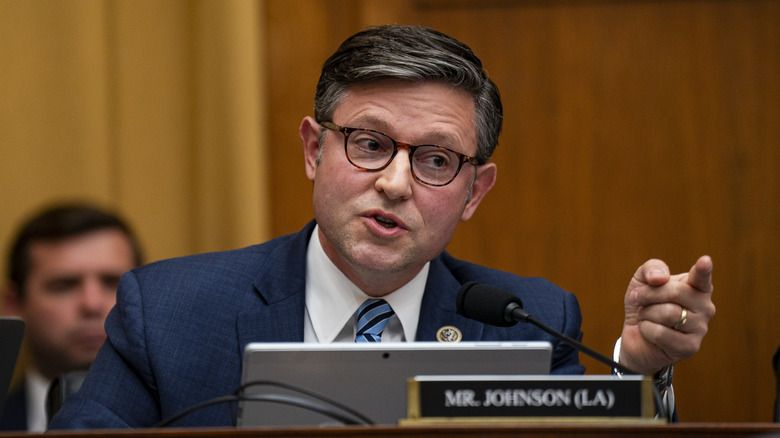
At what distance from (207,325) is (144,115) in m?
1.63

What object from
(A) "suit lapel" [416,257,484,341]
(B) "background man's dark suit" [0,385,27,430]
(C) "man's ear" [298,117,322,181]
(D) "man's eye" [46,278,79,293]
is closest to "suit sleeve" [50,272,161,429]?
(C) "man's ear" [298,117,322,181]

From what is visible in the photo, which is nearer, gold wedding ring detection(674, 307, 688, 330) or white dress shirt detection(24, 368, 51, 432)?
gold wedding ring detection(674, 307, 688, 330)

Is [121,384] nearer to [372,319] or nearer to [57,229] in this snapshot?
[372,319]

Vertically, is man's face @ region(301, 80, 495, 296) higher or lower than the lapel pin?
higher

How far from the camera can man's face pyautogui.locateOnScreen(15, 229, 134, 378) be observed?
263cm

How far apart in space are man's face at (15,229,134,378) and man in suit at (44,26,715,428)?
912 millimetres

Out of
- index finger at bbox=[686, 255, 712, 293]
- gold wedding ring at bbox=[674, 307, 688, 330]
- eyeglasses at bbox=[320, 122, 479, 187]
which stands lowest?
gold wedding ring at bbox=[674, 307, 688, 330]

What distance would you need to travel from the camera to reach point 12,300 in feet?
9.11

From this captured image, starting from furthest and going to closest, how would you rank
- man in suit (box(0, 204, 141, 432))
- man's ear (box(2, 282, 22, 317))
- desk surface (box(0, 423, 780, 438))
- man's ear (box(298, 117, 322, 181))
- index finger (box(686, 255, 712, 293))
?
man's ear (box(2, 282, 22, 317)), man in suit (box(0, 204, 141, 432)), man's ear (box(298, 117, 322, 181)), index finger (box(686, 255, 712, 293)), desk surface (box(0, 423, 780, 438))

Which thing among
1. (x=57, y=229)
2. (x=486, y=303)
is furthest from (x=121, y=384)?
(x=57, y=229)

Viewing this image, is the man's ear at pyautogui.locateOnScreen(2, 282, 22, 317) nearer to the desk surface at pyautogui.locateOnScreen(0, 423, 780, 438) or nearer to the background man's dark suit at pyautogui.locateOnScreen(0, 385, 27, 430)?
the background man's dark suit at pyautogui.locateOnScreen(0, 385, 27, 430)

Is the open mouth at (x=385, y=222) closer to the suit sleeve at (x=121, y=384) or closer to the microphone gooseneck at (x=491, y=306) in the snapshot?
the microphone gooseneck at (x=491, y=306)

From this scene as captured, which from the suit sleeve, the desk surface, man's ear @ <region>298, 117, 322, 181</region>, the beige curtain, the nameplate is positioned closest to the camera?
the desk surface

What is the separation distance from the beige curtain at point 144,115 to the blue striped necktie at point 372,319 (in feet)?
4.27
